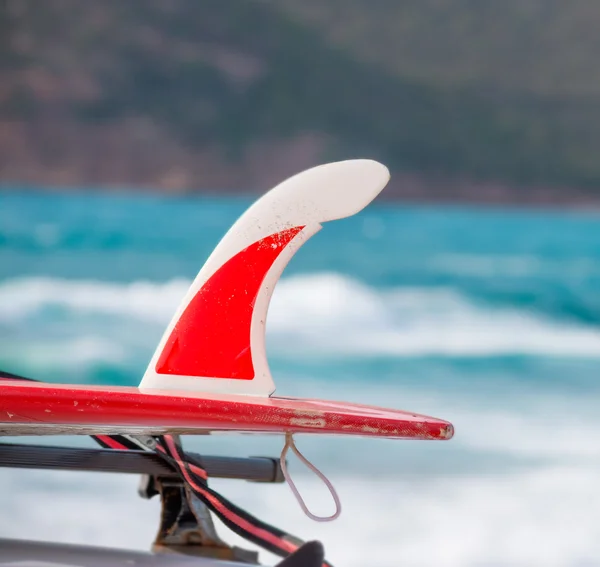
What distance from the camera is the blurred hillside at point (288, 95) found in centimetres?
700

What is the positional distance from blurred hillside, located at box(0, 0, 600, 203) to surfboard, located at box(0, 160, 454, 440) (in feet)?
20.0

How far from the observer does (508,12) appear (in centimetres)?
695

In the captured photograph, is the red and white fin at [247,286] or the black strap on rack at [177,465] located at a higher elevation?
the red and white fin at [247,286]

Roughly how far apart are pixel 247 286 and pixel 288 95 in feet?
20.9

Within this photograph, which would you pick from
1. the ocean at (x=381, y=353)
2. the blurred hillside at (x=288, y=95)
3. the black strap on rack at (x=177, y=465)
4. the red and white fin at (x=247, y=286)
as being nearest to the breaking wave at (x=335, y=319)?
the ocean at (x=381, y=353)

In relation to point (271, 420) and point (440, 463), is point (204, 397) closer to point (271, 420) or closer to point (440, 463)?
point (271, 420)

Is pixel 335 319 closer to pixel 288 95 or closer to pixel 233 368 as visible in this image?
pixel 288 95

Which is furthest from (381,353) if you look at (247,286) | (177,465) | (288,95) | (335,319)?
(247,286)

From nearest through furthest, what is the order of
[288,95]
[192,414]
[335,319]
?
1. [192,414]
2. [335,319]
3. [288,95]

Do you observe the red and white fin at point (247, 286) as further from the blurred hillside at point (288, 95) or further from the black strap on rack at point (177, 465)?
the blurred hillside at point (288, 95)

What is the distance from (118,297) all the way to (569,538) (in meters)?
5.11

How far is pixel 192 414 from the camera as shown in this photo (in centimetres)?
89

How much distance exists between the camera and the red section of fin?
97 cm

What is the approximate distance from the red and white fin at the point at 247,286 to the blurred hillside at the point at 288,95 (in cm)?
611
